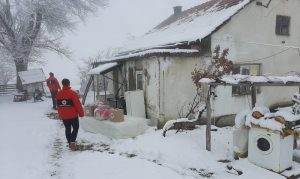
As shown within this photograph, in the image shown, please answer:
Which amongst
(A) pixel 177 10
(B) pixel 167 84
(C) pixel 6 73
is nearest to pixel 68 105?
(B) pixel 167 84

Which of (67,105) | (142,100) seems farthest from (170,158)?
(142,100)

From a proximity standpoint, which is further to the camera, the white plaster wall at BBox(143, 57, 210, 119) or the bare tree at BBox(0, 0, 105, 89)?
the bare tree at BBox(0, 0, 105, 89)

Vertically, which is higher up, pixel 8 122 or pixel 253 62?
pixel 253 62

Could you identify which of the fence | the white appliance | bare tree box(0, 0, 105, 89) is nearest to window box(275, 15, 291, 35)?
the white appliance

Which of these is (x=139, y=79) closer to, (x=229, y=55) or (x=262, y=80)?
(x=229, y=55)

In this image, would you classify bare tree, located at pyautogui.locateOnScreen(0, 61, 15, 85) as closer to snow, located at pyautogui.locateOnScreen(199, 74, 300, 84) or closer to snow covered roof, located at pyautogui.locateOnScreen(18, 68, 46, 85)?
snow covered roof, located at pyautogui.locateOnScreen(18, 68, 46, 85)

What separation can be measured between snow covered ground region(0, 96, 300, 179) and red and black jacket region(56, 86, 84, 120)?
100 cm

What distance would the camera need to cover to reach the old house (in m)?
9.91

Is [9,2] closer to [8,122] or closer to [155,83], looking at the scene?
[8,122]

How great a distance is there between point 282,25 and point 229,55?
3586mm

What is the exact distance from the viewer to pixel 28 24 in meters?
23.1

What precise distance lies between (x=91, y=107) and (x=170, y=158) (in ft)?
12.9

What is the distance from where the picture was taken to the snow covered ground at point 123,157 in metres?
6.18

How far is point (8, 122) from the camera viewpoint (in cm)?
1157
